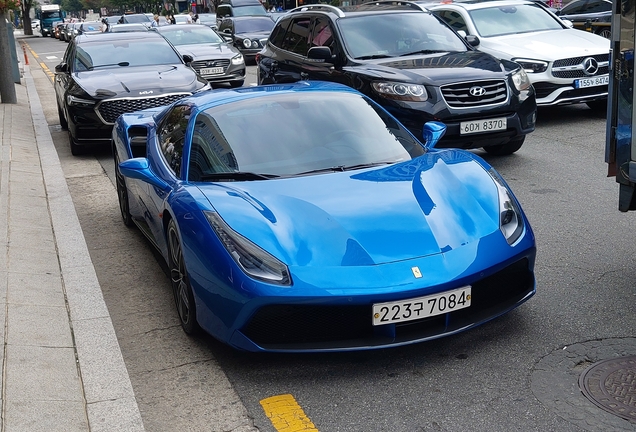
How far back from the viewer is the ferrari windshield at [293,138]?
17.4ft

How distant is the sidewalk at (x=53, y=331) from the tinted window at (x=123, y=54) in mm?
4048

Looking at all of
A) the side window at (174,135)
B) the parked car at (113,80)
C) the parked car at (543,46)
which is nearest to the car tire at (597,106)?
the parked car at (543,46)

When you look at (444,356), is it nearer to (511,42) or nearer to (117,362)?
(117,362)

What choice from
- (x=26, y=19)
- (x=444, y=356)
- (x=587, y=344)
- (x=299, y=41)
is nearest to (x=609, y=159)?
(x=587, y=344)

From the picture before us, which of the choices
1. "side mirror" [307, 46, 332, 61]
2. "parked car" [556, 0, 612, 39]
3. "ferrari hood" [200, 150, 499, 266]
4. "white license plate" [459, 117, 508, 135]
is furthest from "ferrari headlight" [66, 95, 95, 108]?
"parked car" [556, 0, 612, 39]

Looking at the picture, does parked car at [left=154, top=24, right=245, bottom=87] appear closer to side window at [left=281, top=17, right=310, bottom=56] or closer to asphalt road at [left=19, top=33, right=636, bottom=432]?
side window at [left=281, top=17, right=310, bottom=56]

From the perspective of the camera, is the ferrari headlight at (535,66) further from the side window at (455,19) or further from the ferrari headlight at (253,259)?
the ferrari headlight at (253,259)

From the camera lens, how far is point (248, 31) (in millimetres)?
28703

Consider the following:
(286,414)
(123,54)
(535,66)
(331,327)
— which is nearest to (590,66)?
(535,66)

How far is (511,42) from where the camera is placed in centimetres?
1250

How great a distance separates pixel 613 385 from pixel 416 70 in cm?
584

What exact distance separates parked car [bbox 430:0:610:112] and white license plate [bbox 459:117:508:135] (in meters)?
2.81

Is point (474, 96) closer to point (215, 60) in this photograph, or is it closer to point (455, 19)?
point (455, 19)

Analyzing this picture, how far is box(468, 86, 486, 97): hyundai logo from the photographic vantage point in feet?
29.8
